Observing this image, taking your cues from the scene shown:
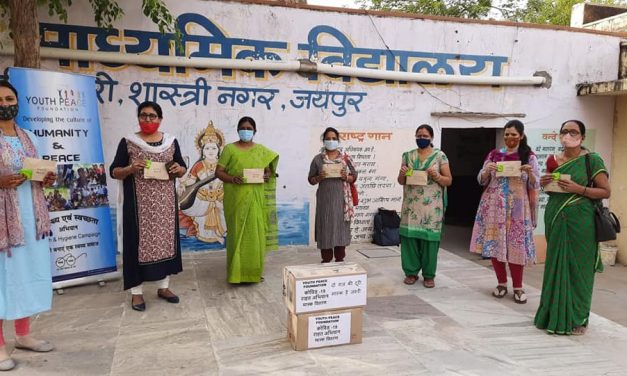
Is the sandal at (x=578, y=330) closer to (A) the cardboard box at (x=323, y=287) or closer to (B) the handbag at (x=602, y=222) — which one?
(B) the handbag at (x=602, y=222)

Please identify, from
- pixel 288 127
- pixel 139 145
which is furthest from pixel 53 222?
pixel 288 127

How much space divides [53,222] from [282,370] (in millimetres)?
2646

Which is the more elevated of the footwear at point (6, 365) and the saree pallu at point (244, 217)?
the saree pallu at point (244, 217)

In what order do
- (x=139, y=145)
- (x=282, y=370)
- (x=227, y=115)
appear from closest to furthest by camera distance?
1. (x=282, y=370)
2. (x=139, y=145)
3. (x=227, y=115)

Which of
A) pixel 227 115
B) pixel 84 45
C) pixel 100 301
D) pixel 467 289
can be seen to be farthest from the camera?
pixel 227 115

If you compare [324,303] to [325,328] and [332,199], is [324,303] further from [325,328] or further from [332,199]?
[332,199]

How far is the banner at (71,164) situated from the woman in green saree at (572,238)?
13.0ft

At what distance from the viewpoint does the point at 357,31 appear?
6359 mm

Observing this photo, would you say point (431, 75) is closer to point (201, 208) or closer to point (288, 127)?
point (288, 127)

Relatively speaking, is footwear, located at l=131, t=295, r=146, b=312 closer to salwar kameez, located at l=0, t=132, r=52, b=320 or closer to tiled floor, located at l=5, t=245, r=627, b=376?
tiled floor, located at l=5, t=245, r=627, b=376

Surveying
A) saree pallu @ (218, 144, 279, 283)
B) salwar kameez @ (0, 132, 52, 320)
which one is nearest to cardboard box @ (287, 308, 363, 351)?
saree pallu @ (218, 144, 279, 283)

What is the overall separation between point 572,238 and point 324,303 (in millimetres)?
1968

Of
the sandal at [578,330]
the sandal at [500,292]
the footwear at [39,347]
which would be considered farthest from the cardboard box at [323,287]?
the sandal at [500,292]

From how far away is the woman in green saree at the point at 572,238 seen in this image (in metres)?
3.48
